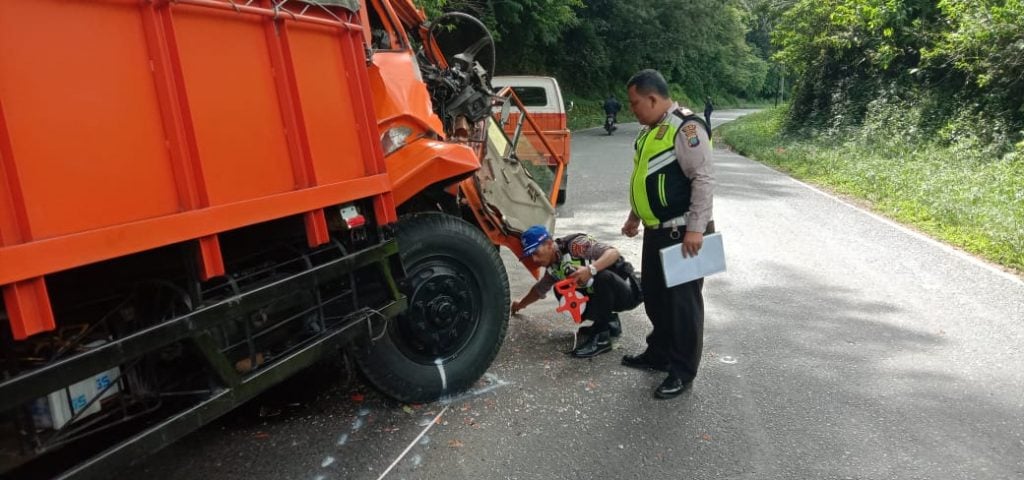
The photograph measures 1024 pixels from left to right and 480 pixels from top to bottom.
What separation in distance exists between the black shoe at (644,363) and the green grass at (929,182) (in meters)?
4.30

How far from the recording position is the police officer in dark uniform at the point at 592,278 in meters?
4.13

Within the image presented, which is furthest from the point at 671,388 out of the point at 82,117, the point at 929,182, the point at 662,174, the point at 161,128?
the point at 929,182

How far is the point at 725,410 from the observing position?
345 cm

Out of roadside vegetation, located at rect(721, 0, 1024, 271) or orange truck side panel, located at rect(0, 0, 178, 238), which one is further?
roadside vegetation, located at rect(721, 0, 1024, 271)

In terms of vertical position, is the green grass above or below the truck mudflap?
below

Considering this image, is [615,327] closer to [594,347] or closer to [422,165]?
[594,347]

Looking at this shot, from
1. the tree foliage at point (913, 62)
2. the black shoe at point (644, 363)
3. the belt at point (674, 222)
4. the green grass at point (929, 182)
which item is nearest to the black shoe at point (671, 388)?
the black shoe at point (644, 363)

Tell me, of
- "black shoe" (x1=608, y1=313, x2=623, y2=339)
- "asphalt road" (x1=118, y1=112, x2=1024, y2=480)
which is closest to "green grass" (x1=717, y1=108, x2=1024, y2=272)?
"asphalt road" (x1=118, y1=112, x2=1024, y2=480)

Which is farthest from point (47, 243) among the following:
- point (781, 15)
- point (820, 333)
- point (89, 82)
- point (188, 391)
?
point (781, 15)

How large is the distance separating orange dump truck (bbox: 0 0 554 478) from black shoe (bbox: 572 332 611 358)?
2.88ft

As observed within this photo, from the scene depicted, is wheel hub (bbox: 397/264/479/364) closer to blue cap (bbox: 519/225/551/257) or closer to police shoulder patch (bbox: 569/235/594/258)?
blue cap (bbox: 519/225/551/257)

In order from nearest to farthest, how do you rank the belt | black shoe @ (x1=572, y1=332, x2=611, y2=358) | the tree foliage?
the belt, black shoe @ (x1=572, y1=332, x2=611, y2=358), the tree foliage

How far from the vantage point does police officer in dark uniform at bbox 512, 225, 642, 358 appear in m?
4.13

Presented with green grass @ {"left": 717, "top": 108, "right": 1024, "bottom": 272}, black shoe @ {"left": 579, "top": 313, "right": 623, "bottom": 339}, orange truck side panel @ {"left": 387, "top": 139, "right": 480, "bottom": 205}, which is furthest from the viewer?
green grass @ {"left": 717, "top": 108, "right": 1024, "bottom": 272}
